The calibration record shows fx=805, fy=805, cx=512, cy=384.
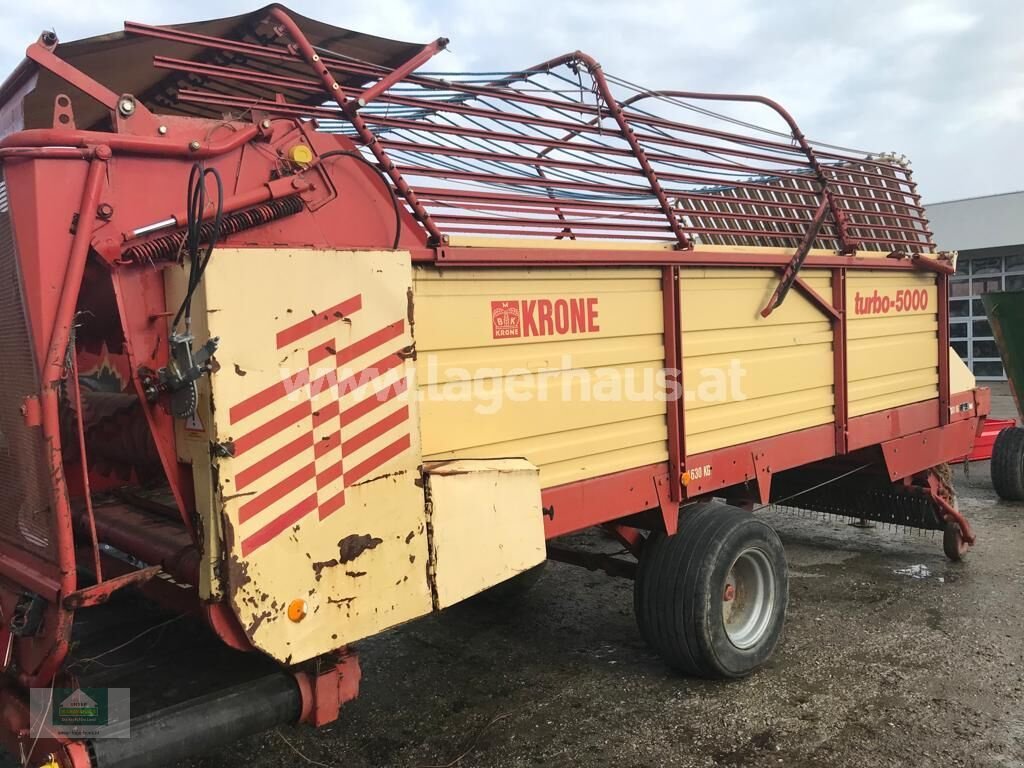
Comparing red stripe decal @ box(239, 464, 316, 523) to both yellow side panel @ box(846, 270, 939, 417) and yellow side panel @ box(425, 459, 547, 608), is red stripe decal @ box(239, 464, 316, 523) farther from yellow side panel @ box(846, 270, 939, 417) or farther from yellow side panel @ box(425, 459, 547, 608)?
yellow side panel @ box(846, 270, 939, 417)

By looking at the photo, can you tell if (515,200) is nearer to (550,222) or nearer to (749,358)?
(550,222)

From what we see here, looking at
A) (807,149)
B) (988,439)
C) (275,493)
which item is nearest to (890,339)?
(807,149)

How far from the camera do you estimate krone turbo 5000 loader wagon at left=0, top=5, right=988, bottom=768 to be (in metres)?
2.19

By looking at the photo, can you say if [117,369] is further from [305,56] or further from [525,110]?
[525,110]

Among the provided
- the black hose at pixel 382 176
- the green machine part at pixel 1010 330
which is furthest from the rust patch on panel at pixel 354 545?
the green machine part at pixel 1010 330

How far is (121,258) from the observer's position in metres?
2.23

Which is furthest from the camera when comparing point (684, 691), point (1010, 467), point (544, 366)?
point (1010, 467)

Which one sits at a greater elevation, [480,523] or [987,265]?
[987,265]

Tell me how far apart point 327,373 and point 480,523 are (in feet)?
2.43

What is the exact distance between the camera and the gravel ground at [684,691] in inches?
127

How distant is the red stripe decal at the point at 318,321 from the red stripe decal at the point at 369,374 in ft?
0.59

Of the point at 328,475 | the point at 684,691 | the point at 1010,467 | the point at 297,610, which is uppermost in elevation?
the point at 328,475

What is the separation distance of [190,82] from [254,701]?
2.25 metres

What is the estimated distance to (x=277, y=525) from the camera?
227 cm
